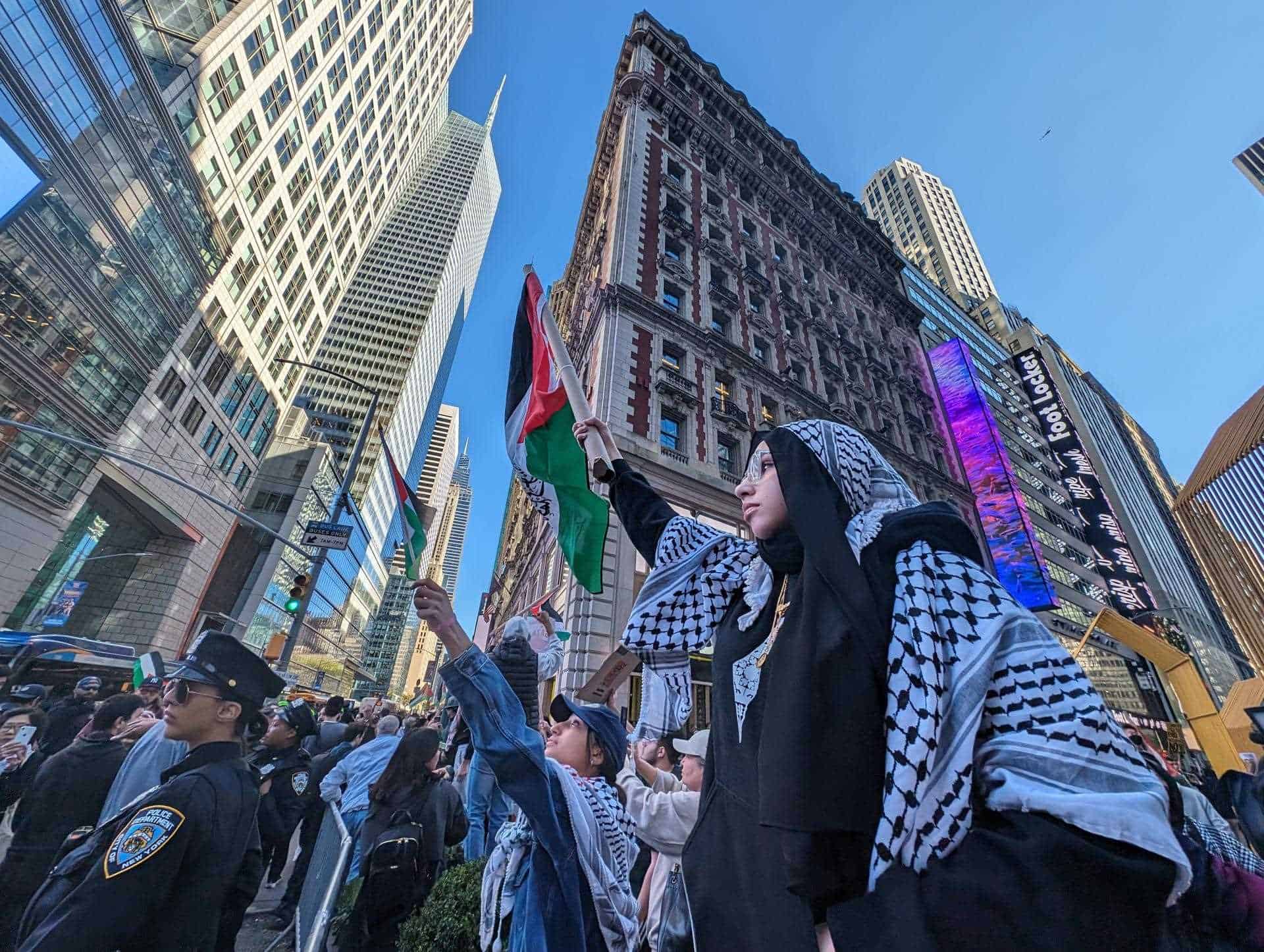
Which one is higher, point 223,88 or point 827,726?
point 223,88

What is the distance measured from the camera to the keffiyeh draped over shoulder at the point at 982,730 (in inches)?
28.3

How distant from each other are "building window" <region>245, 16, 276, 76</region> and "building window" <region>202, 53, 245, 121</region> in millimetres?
1464

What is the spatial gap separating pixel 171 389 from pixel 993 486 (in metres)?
48.7

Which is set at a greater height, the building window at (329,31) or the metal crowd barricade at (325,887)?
A: the building window at (329,31)

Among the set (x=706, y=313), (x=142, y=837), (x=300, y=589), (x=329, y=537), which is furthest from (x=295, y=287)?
(x=142, y=837)

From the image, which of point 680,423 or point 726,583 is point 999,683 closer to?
point 726,583

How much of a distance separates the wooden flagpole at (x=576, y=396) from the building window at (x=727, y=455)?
42.7ft

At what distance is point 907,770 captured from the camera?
0.85 m

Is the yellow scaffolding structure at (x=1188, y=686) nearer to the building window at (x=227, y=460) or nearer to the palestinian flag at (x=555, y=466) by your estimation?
the palestinian flag at (x=555, y=466)

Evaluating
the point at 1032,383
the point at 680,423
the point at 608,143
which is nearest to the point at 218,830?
the point at 680,423

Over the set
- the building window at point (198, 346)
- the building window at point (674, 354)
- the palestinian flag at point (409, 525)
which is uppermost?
the building window at point (198, 346)

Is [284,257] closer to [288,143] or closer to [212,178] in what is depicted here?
[288,143]

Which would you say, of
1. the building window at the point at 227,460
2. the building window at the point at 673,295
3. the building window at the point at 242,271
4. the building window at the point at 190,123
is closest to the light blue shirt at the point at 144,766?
the building window at the point at 673,295

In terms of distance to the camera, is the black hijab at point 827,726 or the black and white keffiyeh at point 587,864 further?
the black and white keffiyeh at point 587,864
